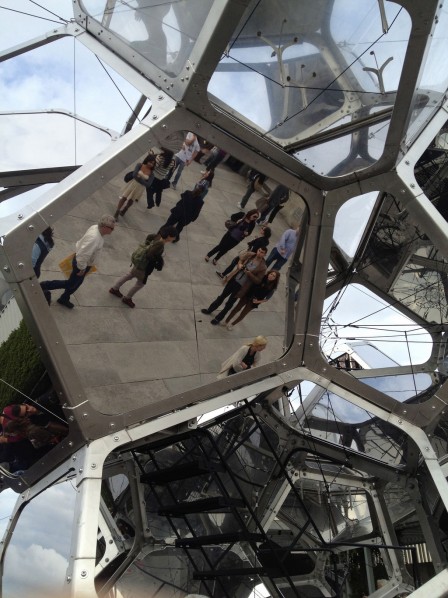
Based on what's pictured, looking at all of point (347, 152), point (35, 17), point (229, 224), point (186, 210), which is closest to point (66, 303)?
point (186, 210)

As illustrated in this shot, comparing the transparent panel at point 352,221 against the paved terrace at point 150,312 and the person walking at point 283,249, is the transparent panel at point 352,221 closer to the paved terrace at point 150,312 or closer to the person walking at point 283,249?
the person walking at point 283,249

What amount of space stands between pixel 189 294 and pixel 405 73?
306cm

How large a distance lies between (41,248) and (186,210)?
1.49 m

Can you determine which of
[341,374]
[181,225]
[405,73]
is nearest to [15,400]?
[181,225]

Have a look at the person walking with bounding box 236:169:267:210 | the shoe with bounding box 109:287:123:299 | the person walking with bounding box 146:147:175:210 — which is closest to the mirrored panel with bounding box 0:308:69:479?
the shoe with bounding box 109:287:123:299

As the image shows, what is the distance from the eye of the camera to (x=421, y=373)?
890 cm

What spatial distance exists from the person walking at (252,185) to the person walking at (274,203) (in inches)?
7.1

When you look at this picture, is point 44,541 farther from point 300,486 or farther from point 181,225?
point 300,486

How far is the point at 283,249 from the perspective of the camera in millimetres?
7352

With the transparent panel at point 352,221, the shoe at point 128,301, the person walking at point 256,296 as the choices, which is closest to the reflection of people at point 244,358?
the person walking at point 256,296

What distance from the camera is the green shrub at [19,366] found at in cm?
645

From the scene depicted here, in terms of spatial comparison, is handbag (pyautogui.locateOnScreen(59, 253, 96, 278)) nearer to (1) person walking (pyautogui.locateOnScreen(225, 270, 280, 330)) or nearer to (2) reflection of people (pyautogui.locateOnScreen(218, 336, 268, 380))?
(1) person walking (pyautogui.locateOnScreen(225, 270, 280, 330))

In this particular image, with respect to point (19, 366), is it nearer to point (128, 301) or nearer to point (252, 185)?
point (128, 301)

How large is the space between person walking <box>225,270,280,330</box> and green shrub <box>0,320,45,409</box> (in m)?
1.94
